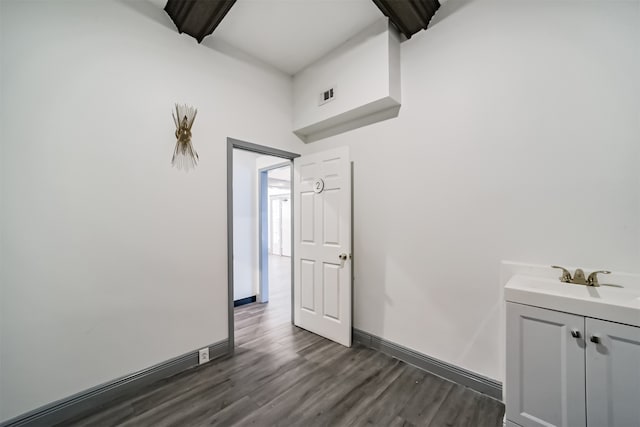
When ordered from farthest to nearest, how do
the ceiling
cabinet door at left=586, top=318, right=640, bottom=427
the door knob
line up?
1. the door knob
2. the ceiling
3. cabinet door at left=586, top=318, right=640, bottom=427

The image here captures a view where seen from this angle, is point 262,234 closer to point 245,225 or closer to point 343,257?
point 245,225

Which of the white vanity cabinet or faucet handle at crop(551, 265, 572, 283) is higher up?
faucet handle at crop(551, 265, 572, 283)

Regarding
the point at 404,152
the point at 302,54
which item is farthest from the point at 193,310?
the point at 302,54

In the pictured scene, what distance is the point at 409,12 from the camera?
2.06 m

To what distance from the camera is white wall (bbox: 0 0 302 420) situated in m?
1.59

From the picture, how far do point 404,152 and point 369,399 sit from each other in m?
2.09

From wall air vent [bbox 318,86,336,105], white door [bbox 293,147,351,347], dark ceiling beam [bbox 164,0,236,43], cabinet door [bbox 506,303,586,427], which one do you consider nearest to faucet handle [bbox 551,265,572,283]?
cabinet door [bbox 506,303,586,427]

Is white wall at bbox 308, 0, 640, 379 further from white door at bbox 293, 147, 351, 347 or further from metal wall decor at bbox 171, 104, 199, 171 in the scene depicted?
metal wall decor at bbox 171, 104, 199, 171

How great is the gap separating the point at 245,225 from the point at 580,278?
12.3 feet

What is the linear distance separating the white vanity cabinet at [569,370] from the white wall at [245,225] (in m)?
3.43

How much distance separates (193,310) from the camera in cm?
233

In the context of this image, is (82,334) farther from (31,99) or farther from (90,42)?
(90,42)

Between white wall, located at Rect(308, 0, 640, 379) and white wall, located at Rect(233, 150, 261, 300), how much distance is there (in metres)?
2.05

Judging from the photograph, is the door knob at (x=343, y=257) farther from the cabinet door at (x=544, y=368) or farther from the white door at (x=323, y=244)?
the cabinet door at (x=544, y=368)
